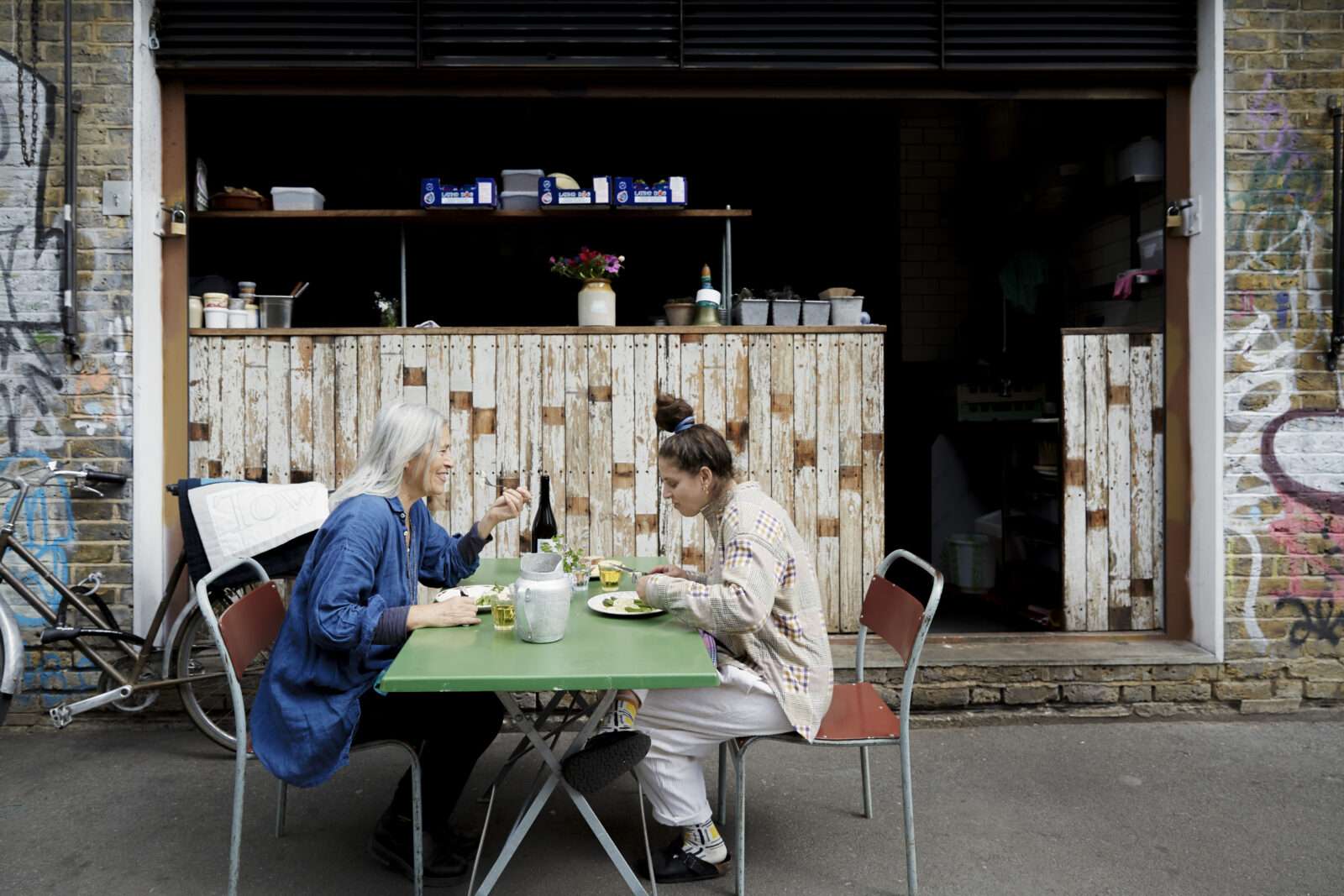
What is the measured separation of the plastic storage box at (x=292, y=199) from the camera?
4.91 meters

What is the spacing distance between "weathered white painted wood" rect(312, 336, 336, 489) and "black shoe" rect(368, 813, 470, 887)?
211cm

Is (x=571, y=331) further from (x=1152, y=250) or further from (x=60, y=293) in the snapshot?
(x=1152, y=250)

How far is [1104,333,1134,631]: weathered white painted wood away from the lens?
4.76 m

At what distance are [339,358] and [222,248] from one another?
2.65m

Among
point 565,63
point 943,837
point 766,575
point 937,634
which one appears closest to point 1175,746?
point 937,634

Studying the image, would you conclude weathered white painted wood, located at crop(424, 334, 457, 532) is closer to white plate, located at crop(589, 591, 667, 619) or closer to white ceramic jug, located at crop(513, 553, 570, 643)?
white plate, located at crop(589, 591, 667, 619)

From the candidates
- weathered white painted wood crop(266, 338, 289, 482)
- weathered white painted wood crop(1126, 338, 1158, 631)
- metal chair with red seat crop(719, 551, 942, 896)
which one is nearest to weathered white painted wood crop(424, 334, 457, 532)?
weathered white painted wood crop(266, 338, 289, 482)

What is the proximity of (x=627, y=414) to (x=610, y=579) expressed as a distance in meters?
1.59

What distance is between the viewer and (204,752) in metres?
4.11

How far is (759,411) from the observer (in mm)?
4742

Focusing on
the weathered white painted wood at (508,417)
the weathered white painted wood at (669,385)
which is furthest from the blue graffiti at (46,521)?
the weathered white painted wood at (669,385)

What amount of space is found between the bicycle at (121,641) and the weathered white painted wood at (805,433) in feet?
9.12

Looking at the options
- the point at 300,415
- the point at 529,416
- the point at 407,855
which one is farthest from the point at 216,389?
the point at 407,855

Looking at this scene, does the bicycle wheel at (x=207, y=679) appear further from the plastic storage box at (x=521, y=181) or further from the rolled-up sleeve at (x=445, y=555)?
the plastic storage box at (x=521, y=181)
